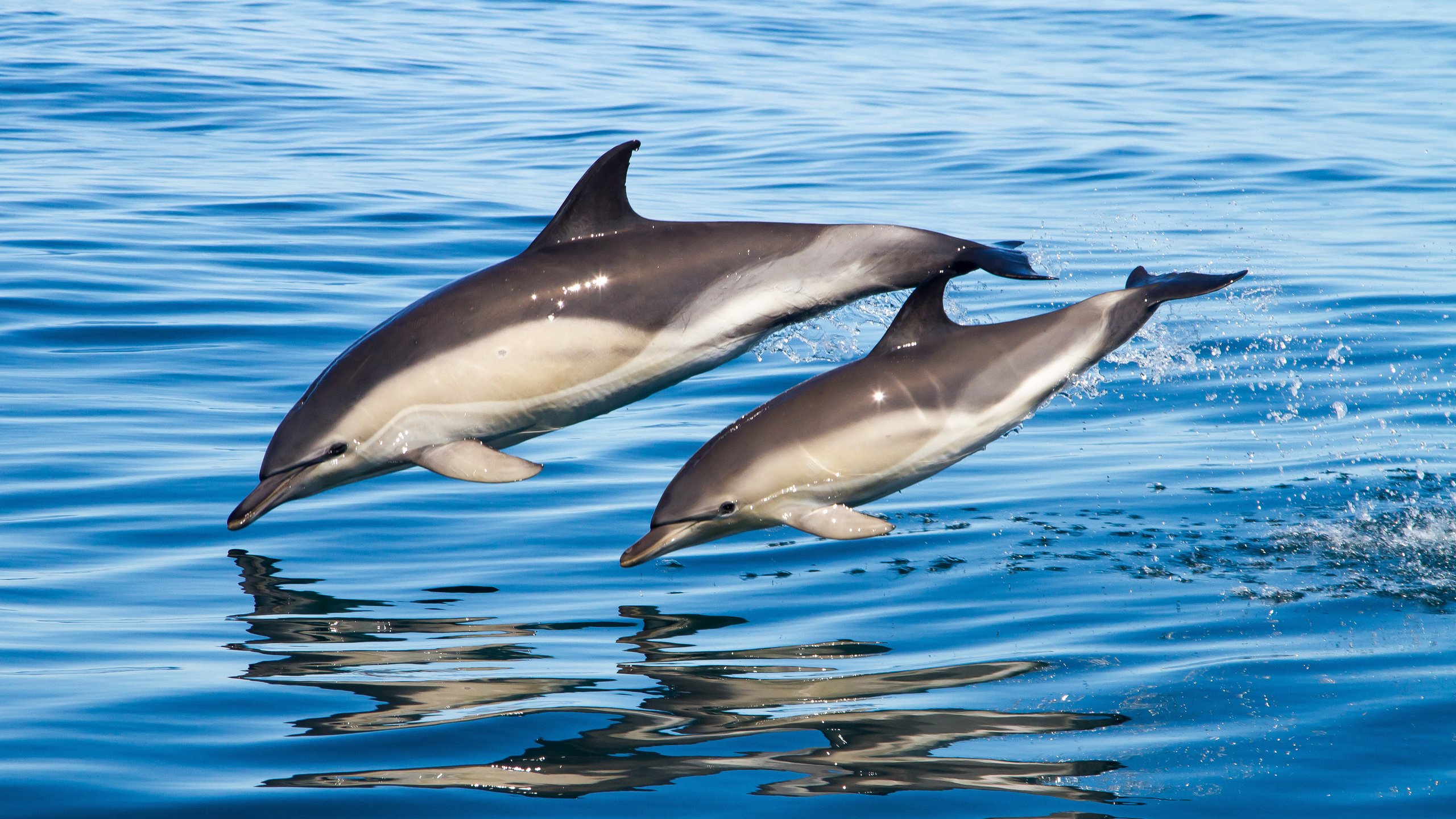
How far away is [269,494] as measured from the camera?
597cm

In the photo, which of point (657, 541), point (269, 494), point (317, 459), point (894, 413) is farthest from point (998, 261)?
point (269, 494)

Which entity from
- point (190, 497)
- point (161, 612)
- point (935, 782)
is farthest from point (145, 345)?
point (935, 782)

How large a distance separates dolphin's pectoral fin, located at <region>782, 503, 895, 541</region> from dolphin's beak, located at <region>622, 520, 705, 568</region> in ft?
1.20

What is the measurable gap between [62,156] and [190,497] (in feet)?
42.4

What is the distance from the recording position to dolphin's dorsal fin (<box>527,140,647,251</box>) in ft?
19.1

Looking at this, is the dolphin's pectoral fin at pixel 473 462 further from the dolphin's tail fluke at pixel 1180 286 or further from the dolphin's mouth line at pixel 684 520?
the dolphin's tail fluke at pixel 1180 286

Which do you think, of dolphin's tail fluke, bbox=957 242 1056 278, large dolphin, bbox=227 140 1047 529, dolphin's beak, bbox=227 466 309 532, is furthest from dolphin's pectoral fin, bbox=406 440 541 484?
dolphin's tail fluke, bbox=957 242 1056 278

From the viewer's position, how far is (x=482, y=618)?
6660 millimetres

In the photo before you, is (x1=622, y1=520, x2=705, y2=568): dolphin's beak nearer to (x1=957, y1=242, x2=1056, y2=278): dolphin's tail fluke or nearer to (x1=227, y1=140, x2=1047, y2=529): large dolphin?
(x1=227, y1=140, x2=1047, y2=529): large dolphin

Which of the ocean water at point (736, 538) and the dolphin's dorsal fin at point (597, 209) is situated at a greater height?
the dolphin's dorsal fin at point (597, 209)

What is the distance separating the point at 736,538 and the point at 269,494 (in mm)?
2612

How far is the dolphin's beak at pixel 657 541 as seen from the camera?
5.92 metres

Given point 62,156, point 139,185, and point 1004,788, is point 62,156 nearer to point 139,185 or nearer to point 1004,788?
point 139,185

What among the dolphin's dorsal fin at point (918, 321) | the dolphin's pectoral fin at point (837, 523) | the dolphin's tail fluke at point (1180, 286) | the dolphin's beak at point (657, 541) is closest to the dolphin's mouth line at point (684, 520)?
the dolphin's beak at point (657, 541)
